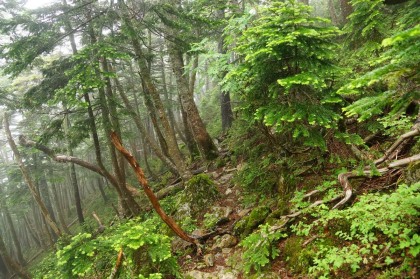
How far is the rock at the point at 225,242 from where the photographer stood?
5707 mm

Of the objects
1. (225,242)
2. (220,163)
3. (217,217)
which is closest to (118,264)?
(225,242)

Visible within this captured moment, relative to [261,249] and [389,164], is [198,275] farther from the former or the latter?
[389,164]

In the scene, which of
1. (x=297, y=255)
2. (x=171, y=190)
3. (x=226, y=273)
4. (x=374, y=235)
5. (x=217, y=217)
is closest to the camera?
(x=374, y=235)

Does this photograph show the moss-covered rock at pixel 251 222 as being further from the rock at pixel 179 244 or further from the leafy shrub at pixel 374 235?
the leafy shrub at pixel 374 235

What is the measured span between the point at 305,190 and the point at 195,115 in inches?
235

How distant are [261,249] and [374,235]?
67.6 inches

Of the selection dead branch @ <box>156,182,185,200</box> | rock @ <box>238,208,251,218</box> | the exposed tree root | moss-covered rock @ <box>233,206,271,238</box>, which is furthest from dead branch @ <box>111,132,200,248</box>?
dead branch @ <box>156,182,185,200</box>

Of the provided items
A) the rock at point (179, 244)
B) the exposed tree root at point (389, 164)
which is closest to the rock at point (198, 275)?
the rock at point (179, 244)

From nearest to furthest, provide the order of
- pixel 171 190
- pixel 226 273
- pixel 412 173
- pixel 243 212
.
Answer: pixel 412 173 → pixel 226 273 → pixel 243 212 → pixel 171 190

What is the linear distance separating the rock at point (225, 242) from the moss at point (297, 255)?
1474 mm

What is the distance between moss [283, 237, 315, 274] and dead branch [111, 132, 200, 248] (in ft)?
7.82

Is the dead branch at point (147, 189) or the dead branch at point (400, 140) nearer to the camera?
the dead branch at point (400, 140)

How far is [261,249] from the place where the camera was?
4461mm

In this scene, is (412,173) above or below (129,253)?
above
